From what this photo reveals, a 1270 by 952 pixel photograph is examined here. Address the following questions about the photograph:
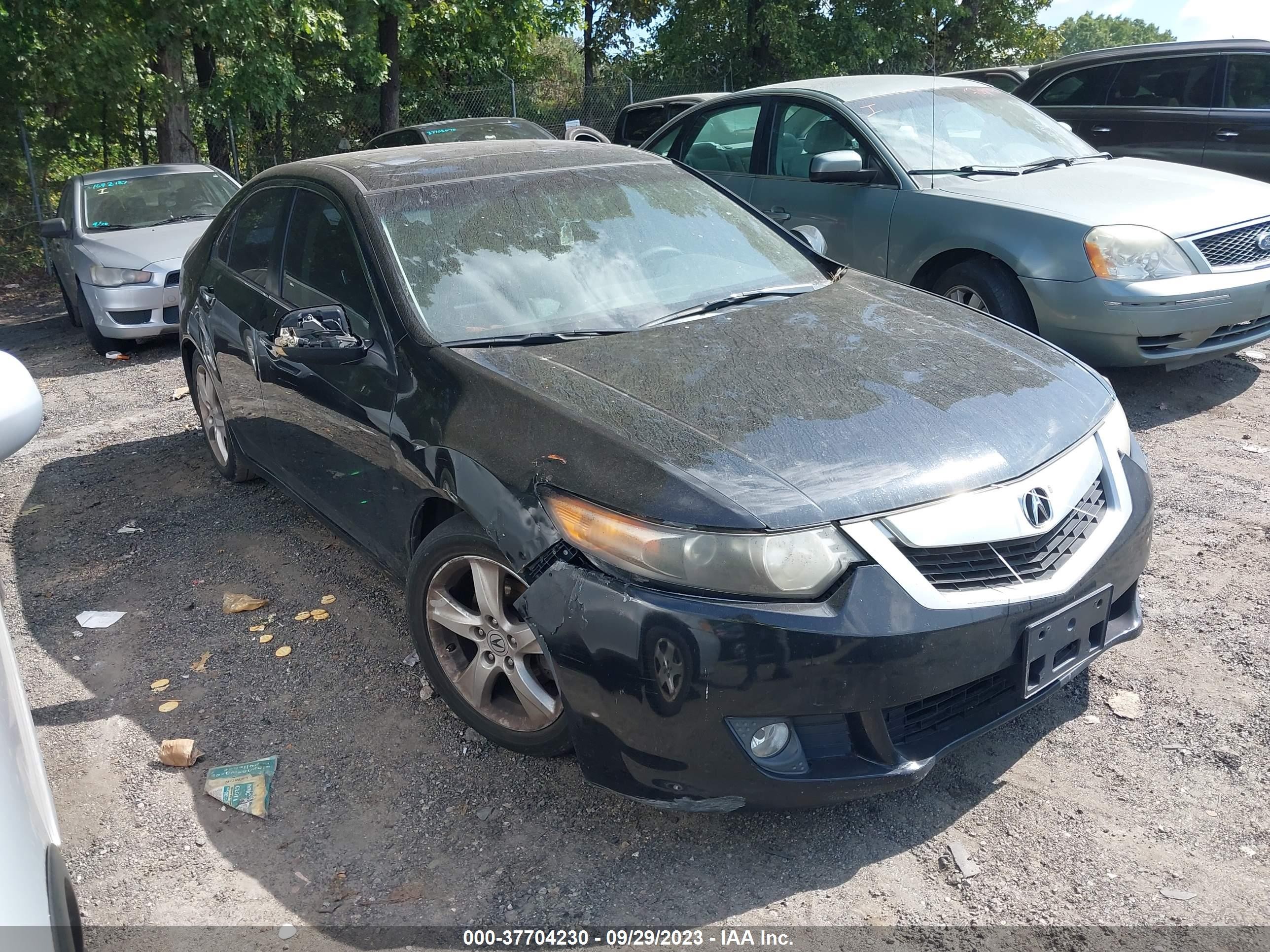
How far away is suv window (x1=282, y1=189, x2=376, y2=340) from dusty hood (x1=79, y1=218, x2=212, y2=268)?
4974 millimetres

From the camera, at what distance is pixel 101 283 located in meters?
8.58

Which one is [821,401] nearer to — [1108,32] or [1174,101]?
[1174,101]

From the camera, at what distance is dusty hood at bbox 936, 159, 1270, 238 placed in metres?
5.48

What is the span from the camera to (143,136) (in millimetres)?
16125

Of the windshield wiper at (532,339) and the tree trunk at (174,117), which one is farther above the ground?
the tree trunk at (174,117)

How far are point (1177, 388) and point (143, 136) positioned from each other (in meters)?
15.3

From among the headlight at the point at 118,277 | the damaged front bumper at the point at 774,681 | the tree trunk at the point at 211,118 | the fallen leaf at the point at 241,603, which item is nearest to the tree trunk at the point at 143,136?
the tree trunk at the point at 211,118

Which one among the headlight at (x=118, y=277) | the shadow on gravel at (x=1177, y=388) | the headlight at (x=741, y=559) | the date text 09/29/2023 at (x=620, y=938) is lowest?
the date text 09/29/2023 at (x=620, y=938)

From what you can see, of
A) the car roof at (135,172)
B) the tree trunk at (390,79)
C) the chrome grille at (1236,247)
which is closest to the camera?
the chrome grille at (1236,247)

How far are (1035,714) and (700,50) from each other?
72.0 ft

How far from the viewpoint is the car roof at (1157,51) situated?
845 cm

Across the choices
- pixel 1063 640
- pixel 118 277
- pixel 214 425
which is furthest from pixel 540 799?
pixel 118 277

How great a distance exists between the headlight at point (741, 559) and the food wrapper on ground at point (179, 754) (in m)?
1.69

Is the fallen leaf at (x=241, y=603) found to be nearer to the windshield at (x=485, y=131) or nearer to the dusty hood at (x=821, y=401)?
the dusty hood at (x=821, y=401)
